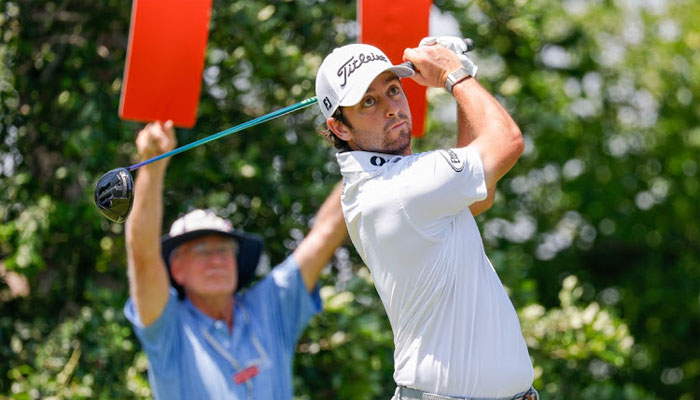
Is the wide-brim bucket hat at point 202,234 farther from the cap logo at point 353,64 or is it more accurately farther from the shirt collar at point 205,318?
the cap logo at point 353,64

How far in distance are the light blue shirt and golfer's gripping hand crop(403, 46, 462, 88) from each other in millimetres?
1473

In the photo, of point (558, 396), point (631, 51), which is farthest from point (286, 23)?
point (631, 51)

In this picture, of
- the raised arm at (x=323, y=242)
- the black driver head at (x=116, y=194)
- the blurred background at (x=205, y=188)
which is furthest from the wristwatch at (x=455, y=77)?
the blurred background at (x=205, y=188)

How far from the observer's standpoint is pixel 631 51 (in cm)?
940

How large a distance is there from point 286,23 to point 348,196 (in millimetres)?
2190

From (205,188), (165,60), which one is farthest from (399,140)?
(205,188)

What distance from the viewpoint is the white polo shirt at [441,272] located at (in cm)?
253

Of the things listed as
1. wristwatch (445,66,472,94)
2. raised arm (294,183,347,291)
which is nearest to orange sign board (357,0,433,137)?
raised arm (294,183,347,291)

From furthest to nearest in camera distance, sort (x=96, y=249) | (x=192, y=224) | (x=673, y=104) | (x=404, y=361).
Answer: (x=673, y=104) → (x=96, y=249) → (x=192, y=224) → (x=404, y=361)

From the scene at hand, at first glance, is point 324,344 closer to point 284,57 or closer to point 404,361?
point 284,57

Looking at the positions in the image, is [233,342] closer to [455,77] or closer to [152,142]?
[152,142]

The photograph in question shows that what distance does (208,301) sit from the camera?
157 inches

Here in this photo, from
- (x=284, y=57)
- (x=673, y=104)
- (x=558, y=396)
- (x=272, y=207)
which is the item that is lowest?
(x=673, y=104)

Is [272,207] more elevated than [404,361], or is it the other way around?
[404,361]
